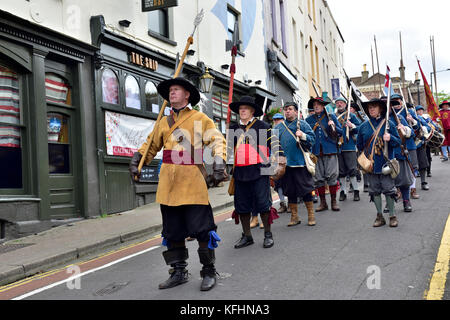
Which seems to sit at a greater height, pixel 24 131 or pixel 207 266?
pixel 24 131

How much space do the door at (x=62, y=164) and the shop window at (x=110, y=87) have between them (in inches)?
42.7

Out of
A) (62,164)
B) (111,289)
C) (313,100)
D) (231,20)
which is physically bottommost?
(111,289)

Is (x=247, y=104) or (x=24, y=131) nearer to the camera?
(x=247, y=104)

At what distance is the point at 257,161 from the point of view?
617 cm

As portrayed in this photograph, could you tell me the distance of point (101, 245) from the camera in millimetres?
7211

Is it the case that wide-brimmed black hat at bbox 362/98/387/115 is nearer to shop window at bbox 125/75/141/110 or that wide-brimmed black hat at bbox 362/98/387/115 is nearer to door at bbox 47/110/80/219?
door at bbox 47/110/80/219

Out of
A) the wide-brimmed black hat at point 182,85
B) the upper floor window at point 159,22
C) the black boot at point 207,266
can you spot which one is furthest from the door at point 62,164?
the black boot at point 207,266

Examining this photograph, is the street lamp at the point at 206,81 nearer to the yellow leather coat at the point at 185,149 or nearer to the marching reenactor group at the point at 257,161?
the marching reenactor group at the point at 257,161

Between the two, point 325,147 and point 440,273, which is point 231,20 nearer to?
point 325,147

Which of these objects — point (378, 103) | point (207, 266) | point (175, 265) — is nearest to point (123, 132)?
point (378, 103)

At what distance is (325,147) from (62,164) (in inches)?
216

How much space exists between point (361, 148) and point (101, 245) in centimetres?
448

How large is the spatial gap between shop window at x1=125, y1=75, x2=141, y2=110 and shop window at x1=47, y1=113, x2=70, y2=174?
199 centimetres

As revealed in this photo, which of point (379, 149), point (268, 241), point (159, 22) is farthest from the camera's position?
point (159, 22)
